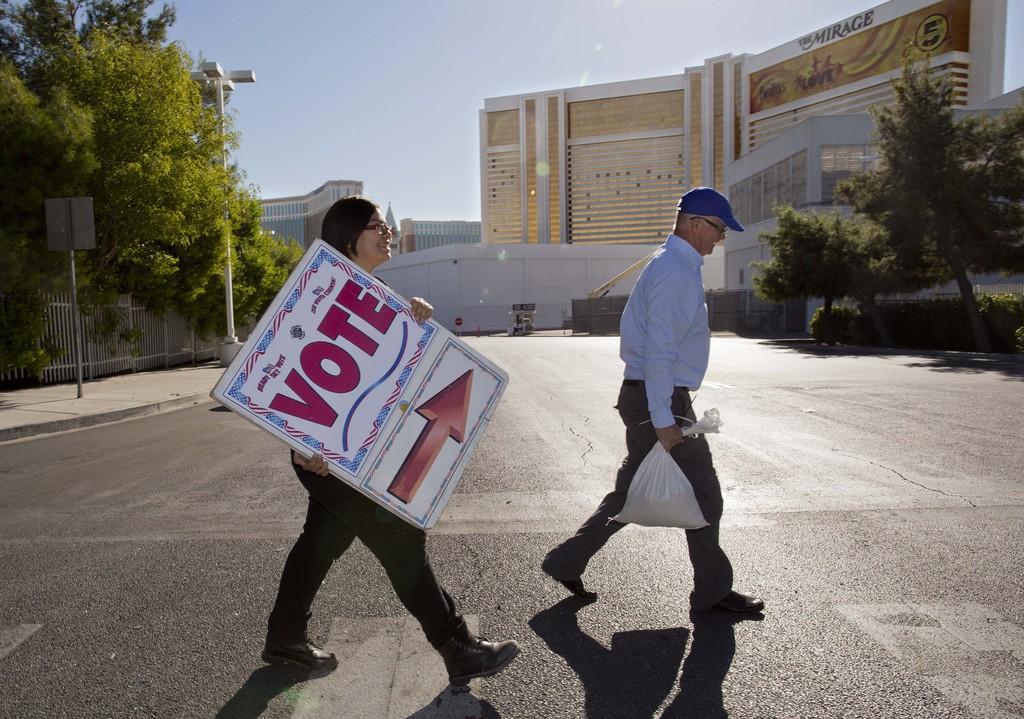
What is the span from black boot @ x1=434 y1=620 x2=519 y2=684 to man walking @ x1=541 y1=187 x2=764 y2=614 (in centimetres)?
80

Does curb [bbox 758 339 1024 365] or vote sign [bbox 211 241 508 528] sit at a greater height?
vote sign [bbox 211 241 508 528]

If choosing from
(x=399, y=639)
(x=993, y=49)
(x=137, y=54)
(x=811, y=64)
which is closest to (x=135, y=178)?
(x=137, y=54)

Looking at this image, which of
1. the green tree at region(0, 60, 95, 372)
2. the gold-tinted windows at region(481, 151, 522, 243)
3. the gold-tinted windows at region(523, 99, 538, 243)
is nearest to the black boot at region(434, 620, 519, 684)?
the green tree at region(0, 60, 95, 372)

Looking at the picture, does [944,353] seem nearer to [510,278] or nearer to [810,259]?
[810,259]

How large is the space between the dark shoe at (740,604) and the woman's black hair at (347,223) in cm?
228

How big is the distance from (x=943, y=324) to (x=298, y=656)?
25.5 m

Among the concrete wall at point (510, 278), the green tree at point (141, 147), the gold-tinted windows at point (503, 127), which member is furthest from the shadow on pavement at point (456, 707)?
the gold-tinted windows at point (503, 127)

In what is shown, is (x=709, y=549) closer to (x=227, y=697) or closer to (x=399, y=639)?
(x=399, y=639)

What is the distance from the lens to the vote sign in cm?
266

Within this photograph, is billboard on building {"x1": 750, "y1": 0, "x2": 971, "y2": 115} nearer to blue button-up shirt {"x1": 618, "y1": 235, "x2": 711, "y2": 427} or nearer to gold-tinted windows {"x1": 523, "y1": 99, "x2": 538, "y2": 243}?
gold-tinted windows {"x1": 523, "y1": 99, "x2": 538, "y2": 243}

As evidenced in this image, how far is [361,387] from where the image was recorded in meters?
2.78

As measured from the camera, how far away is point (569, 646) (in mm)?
3121

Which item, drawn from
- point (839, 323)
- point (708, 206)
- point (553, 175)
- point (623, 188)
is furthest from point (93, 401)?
point (623, 188)

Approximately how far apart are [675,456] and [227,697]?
2059mm
